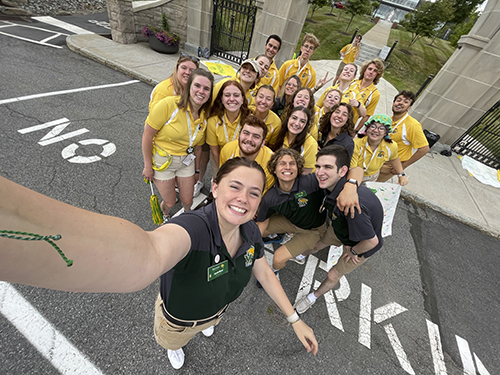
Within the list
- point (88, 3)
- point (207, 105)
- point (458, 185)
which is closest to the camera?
point (207, 105)

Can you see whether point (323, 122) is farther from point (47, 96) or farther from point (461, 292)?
point (47, 96)

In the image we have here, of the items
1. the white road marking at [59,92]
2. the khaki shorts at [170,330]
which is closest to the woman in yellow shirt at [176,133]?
the khaki shorts at [170,330]

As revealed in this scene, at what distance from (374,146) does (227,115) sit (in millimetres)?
2353

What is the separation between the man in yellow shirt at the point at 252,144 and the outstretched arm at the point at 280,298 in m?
1.28

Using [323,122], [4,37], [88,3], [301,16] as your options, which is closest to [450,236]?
[323,122]

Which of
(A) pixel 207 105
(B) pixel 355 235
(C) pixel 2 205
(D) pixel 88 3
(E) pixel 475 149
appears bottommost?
(D) pixel 88 3

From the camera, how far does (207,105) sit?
113 inches

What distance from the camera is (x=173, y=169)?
2.93 metres

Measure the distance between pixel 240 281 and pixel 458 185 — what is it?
782 centimetres

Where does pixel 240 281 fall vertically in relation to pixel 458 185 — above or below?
above

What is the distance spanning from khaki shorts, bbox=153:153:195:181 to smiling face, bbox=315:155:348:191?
1733mm

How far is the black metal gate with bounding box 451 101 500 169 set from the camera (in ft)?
24.7

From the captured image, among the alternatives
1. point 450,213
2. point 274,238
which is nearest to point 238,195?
point 274,238

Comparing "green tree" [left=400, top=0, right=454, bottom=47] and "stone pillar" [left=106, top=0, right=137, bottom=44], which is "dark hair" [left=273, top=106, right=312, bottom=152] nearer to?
"stone pillar" [left=106, top=0, right=137, bottom=44]
